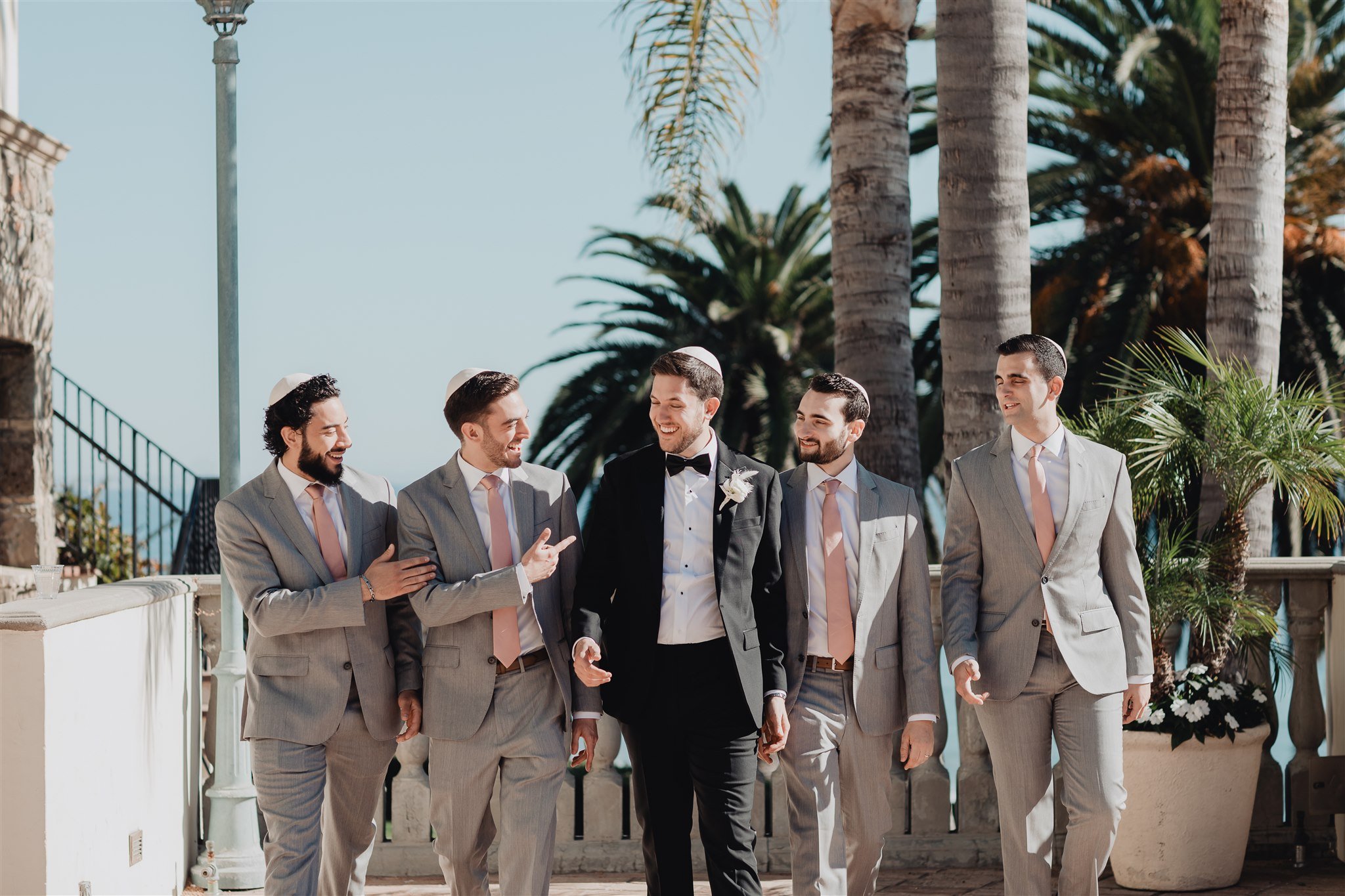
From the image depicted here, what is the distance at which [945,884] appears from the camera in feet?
20.1

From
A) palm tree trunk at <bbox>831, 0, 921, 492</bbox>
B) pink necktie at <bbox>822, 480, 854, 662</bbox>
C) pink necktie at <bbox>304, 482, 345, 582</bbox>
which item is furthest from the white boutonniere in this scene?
palm tree trunk at <bbox>831, 0, 921, 492</bbox>

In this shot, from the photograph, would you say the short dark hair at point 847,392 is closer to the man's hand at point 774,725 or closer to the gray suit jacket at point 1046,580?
the gray suit jacket at point 1046,580

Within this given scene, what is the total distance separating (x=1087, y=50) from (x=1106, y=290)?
8.47ft

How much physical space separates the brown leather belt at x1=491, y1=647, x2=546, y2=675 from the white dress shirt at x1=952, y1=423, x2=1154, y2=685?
177cm

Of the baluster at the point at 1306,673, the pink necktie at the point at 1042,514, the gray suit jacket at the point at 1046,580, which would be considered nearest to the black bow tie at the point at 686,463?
the gray suit jacket at the point at 1046,580

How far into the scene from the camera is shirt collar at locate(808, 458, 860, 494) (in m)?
4.85

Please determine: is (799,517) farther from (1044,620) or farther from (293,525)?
(293,525)

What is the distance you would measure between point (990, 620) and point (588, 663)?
1447 mm

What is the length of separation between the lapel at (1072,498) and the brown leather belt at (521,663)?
5.89ft

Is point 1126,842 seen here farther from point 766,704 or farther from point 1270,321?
point 1270,321

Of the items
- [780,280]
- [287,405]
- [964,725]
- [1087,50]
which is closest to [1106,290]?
[1087,50]

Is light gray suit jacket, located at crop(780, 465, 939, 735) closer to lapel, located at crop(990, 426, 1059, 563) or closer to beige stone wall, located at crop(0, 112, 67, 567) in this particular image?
lapel, located at crop(990, 426, 1059, 563)

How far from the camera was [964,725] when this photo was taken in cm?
635

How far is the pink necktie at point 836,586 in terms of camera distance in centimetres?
473
